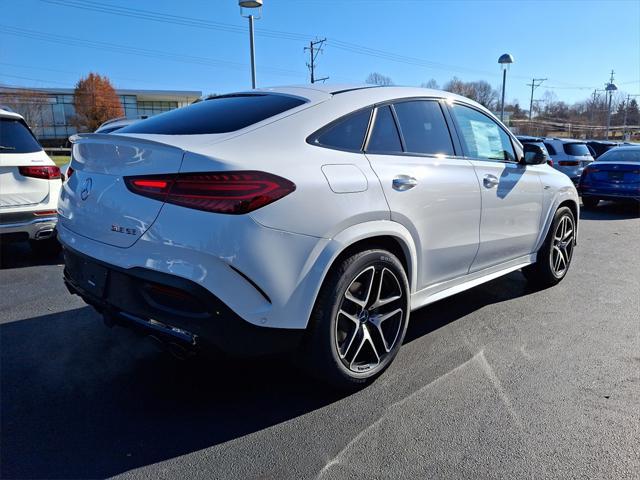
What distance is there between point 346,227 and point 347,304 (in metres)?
0.47

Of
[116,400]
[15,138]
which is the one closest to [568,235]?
[116,400]

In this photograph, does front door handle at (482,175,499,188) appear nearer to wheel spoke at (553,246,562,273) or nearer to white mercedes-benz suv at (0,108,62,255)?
wheel spoke at (553,246,562,273)

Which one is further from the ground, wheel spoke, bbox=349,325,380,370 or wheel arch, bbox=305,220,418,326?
wheel arch, bbox=305,220,418,326

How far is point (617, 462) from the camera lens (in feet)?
7.32

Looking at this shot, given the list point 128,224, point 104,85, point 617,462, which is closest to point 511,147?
point 617,462

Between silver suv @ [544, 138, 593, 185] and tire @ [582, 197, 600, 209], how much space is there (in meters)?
1.63

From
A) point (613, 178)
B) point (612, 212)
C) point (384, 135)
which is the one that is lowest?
point (612, 212)

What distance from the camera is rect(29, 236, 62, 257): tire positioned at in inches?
226

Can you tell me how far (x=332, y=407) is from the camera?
2.66 metres

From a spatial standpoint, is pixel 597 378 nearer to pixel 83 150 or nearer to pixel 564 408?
pixel 564 408

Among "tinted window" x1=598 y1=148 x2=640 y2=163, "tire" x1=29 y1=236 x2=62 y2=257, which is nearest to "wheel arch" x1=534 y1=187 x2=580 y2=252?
"tire" x1=29 y1=236 x2=62 y2=257

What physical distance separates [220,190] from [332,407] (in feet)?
4.47

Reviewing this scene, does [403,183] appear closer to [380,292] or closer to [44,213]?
[380,292]

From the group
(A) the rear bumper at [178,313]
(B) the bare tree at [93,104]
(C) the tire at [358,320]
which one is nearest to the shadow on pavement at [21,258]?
(A) the rear bumper at [178,313]
